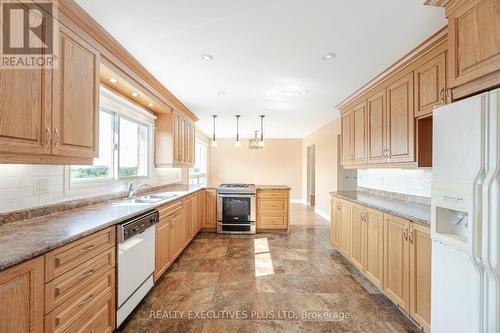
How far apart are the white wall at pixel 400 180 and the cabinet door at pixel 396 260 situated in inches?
26.9

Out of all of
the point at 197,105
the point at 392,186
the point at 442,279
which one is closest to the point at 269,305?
the point at 442,279

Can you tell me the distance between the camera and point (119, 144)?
324cm

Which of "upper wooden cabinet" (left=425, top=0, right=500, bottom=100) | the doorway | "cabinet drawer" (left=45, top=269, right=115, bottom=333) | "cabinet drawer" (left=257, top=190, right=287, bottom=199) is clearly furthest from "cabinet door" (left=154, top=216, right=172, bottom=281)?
the doorway

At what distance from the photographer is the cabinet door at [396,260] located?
82.8 inches

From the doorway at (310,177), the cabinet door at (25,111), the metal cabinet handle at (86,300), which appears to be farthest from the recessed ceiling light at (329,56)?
the doorway at (310,177)

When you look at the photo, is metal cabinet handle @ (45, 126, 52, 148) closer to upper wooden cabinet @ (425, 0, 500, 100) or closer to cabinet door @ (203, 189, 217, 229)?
upper wooden cabinet @ (425, 0, 500, 100)

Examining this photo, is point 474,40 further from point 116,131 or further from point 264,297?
point 116,131

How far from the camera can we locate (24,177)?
180cm

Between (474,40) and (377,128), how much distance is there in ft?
5.46

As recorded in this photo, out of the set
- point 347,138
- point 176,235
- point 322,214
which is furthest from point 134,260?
point 322,214

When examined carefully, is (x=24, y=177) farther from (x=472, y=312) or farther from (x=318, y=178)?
(x=318, y=178)

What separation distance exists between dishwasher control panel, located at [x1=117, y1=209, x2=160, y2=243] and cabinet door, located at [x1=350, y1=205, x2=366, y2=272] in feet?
7.62

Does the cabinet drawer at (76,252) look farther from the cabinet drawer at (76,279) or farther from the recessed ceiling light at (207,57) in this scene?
the recessed ceiling light at (207,57)

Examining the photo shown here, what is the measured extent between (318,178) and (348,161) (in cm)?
349
